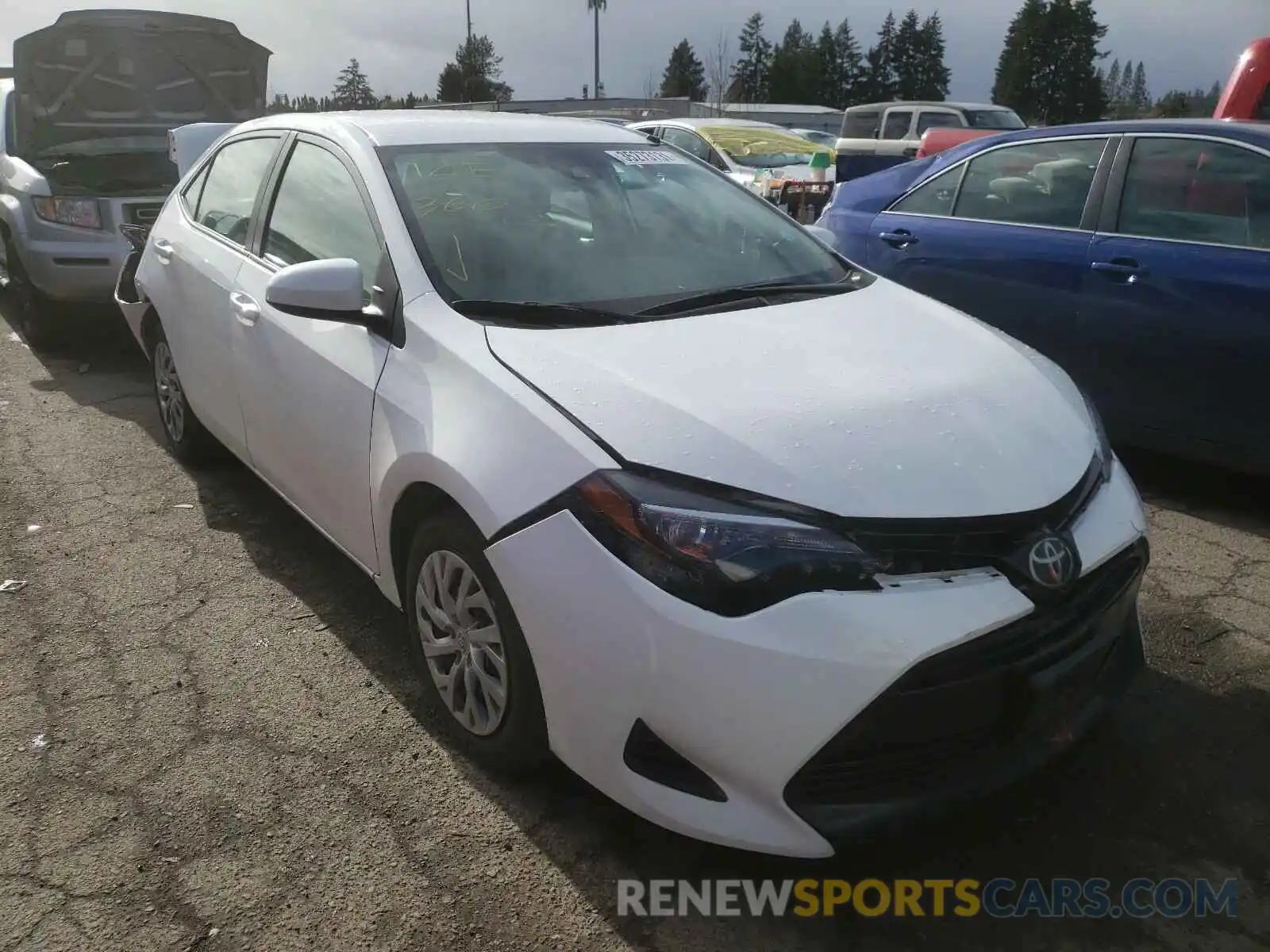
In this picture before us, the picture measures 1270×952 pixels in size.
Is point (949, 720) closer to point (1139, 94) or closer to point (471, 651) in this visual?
point (471, 651)

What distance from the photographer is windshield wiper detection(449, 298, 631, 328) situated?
2.67 m

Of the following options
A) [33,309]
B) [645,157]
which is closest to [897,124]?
[33,309]

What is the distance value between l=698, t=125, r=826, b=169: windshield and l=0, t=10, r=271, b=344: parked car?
5.39m

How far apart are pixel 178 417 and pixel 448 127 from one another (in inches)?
81.3

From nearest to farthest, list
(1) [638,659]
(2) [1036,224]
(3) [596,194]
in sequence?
(1) [638,659]
(3) [596,194]
(2) [1036,224]

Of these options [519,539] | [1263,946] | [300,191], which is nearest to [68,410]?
[300,191]

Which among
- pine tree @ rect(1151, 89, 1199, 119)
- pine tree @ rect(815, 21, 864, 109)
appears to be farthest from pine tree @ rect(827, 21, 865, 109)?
pine tree @ rect(1151, 89, 1199, 119)

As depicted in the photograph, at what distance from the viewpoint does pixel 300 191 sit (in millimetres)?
3496

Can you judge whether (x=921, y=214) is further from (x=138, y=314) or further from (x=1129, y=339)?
(x=138, y=314)

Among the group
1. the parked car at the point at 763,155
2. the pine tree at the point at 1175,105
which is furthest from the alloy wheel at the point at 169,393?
the pine tree at the point at 1175,105

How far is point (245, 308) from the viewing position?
352cm

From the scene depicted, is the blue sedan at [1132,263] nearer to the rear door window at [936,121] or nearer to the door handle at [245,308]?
the door handle at [245,308]

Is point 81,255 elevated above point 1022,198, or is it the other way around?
point 1022,198

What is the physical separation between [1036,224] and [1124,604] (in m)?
2.88
